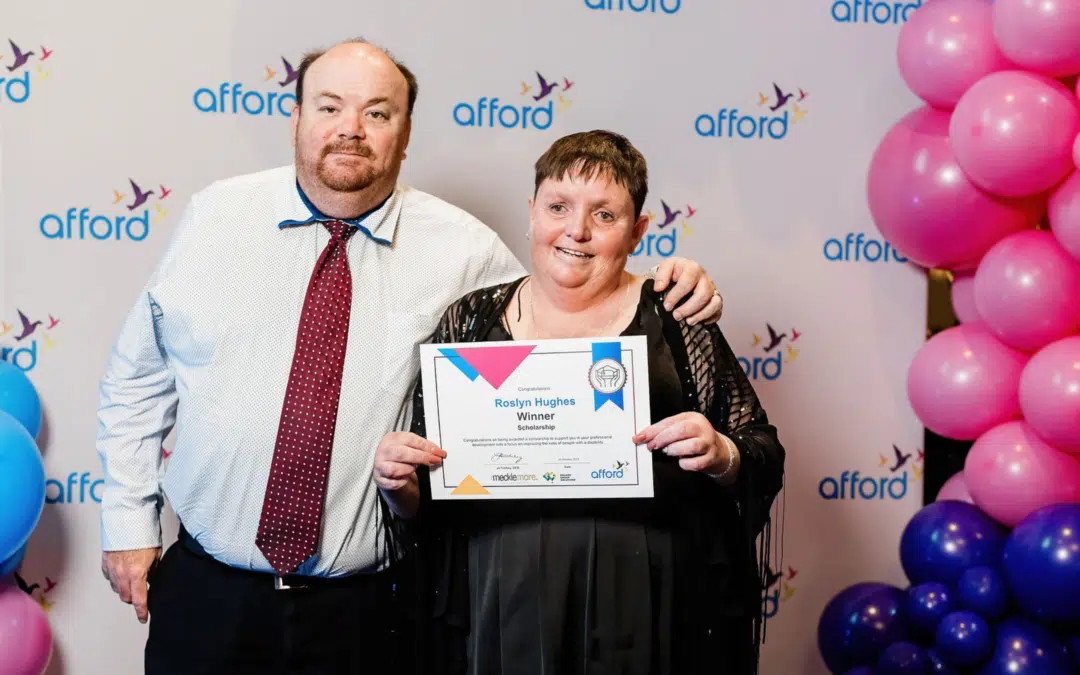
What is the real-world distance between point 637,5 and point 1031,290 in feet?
4.58

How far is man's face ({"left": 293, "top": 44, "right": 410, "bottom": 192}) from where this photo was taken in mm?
2275

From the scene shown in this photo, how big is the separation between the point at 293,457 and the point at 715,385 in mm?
875

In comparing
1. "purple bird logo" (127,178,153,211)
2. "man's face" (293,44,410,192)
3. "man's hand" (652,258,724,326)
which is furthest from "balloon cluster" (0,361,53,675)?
"man's hand" (652,258,724,326)

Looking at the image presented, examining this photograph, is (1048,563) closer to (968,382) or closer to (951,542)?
(951,542)

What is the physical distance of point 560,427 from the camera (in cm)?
189

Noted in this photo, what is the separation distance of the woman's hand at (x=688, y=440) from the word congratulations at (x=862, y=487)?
5.72ft

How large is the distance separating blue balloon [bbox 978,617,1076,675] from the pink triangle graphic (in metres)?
1.75

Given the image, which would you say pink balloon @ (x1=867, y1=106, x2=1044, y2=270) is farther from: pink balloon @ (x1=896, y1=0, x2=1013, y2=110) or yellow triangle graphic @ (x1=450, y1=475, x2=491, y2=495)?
yellow triangle graphic @ (x1=450, y1=475, x2=491, y2=495)

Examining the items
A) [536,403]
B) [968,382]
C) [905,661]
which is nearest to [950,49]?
[968,382]

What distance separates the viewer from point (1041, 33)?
2.74 metres

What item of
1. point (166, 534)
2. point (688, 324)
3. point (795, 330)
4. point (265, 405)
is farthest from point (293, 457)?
point (795, 330)

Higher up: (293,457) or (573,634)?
(293,457)

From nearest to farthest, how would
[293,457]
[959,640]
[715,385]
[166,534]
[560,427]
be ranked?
→ 1. [560,427]
2. [715,385]
3. [293,457]
4. [959,640]
5. [166,534]

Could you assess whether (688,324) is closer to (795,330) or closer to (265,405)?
(265,405)
